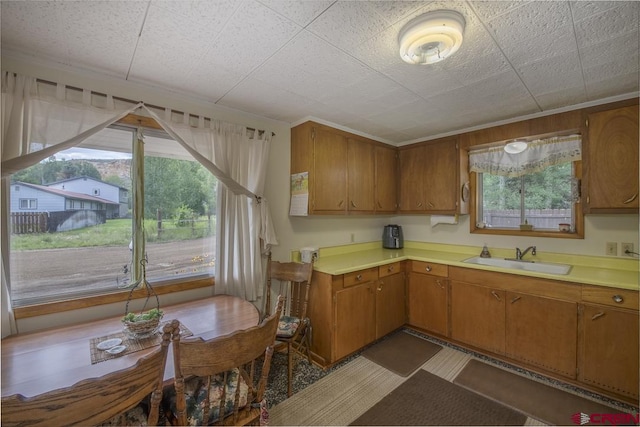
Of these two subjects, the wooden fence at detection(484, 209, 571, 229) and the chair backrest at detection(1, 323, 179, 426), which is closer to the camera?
the chair backrest at detection(1, 323, 179, 426)

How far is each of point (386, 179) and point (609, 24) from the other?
221 cm

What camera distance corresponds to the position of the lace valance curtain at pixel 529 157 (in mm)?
2482

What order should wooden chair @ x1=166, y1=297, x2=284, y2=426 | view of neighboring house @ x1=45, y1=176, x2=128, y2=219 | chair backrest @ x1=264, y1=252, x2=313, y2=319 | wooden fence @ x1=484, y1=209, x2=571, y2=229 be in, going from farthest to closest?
wooden fence @ x1=484, y1=209, x2=571, y2=229
chair backrest @ x1=264, y1=252, x2=313, y2=319
view of neighboring house @ x1=45, y1=176, x2=128, y2=219
wooden chair @ x1=166, y1=297, x2=284, y2=426

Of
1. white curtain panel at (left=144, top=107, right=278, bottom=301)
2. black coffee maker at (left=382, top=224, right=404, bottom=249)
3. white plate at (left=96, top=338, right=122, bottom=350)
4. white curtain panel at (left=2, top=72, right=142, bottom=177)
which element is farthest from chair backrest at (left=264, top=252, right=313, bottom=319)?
white curtain panel at (left=2, top=72, right=142, bottom=177)

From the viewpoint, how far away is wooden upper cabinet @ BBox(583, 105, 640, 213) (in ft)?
6.61

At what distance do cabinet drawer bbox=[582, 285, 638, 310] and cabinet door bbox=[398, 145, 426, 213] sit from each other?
1.63 meters

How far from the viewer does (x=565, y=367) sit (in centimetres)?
208

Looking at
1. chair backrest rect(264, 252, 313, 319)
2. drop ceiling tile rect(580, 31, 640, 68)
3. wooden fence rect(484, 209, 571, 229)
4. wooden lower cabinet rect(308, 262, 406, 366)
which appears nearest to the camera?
drop ceiling tile rect(580, 31, 640, 68)

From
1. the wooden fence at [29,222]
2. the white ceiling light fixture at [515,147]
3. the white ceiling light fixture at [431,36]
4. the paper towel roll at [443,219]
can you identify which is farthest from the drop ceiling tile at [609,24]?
the wooden fence at [29,222]

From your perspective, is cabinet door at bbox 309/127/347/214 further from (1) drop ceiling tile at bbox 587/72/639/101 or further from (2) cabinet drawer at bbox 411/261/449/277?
(1) drop ceiling tile at bbox 587/72/639/101

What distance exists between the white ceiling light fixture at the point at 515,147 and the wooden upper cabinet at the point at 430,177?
480 millimetres

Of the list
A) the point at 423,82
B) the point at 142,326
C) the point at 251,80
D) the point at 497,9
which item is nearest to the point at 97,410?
the point at 142,326

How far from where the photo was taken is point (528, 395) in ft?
6.56

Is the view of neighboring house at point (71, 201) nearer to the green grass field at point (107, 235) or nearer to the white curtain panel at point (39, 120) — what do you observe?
the green grass field at point (107, 235)
